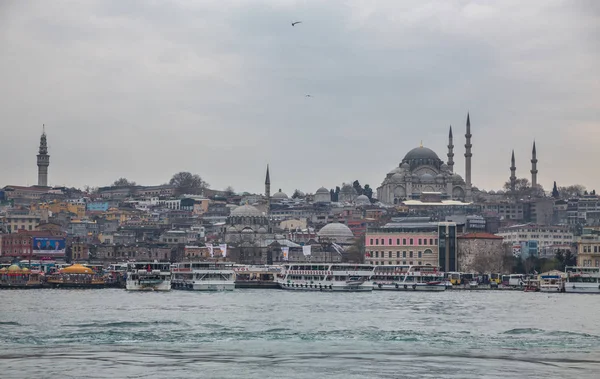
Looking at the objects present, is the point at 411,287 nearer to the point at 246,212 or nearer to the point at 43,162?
the point at 246,212

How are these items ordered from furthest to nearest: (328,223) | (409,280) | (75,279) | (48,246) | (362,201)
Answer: (362,201) < (328,223) < (48,246) < (409,280) < (75,279)

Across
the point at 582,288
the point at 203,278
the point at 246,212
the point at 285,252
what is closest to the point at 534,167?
the point at 246,212

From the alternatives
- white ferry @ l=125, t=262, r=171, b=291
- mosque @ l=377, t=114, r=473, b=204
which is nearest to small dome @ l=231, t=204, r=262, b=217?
mosque @ l=377, t=114, r=473, b=204

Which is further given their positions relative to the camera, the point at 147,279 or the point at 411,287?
the point at 411,287

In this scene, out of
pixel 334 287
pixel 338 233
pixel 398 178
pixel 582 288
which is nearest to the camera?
pixel 334 287

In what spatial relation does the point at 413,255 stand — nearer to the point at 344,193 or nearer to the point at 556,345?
the point at 556,345

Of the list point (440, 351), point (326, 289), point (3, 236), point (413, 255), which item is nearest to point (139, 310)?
point (440, 351)

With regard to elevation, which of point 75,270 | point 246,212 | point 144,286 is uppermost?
point 246,212
